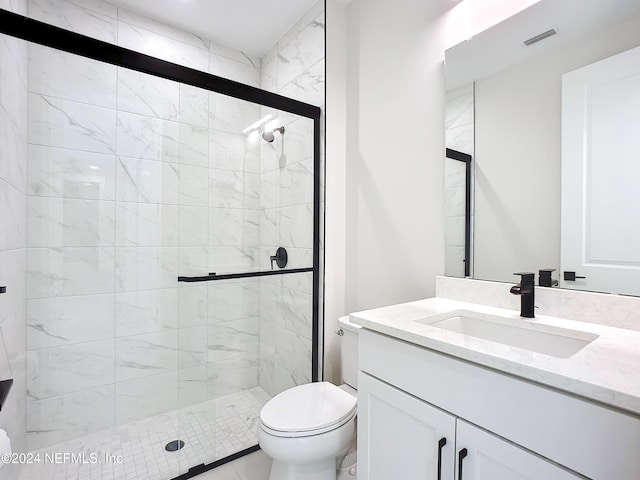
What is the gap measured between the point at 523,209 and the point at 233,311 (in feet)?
4.95

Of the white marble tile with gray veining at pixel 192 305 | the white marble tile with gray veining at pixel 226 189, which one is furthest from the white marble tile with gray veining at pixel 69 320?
the white marble tile with gray veining at pixel 226 189

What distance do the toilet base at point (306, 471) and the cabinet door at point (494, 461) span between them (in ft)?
2.41

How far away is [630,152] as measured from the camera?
3.27 feet

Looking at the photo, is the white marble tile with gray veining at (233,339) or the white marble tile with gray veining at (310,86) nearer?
the white marble tile with gray veining at (233,339)

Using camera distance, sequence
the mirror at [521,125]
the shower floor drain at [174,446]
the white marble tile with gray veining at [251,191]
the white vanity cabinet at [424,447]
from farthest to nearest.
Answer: the white marble tile with gray veining at [251,191], the shower floor drain at [174,446], the mirror at [521,125], the white vanity cabinet at [424,447]

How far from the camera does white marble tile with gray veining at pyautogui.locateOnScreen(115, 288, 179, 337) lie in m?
1.76

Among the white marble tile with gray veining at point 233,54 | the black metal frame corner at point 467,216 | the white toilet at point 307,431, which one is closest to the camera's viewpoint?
Answer: the white toilet at point 307,431

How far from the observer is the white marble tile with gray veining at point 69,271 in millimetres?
1546

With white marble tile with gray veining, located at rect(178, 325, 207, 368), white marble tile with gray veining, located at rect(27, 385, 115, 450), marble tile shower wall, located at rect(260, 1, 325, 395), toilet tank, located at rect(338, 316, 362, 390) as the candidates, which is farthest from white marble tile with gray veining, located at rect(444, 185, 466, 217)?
white marble tile with gray veining, located at rect(27, 385, 115, 450)

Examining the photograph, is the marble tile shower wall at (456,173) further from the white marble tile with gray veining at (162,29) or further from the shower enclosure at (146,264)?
the white marble tile with gray veining at (162,29)

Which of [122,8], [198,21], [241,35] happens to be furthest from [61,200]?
[241,35]

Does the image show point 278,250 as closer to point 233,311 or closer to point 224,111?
point 233,311

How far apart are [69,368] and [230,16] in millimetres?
2274

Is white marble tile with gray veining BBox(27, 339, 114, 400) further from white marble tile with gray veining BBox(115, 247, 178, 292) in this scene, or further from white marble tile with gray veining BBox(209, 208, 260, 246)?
white marble tile with gray veining BBox(209, 208, 260, 246)
